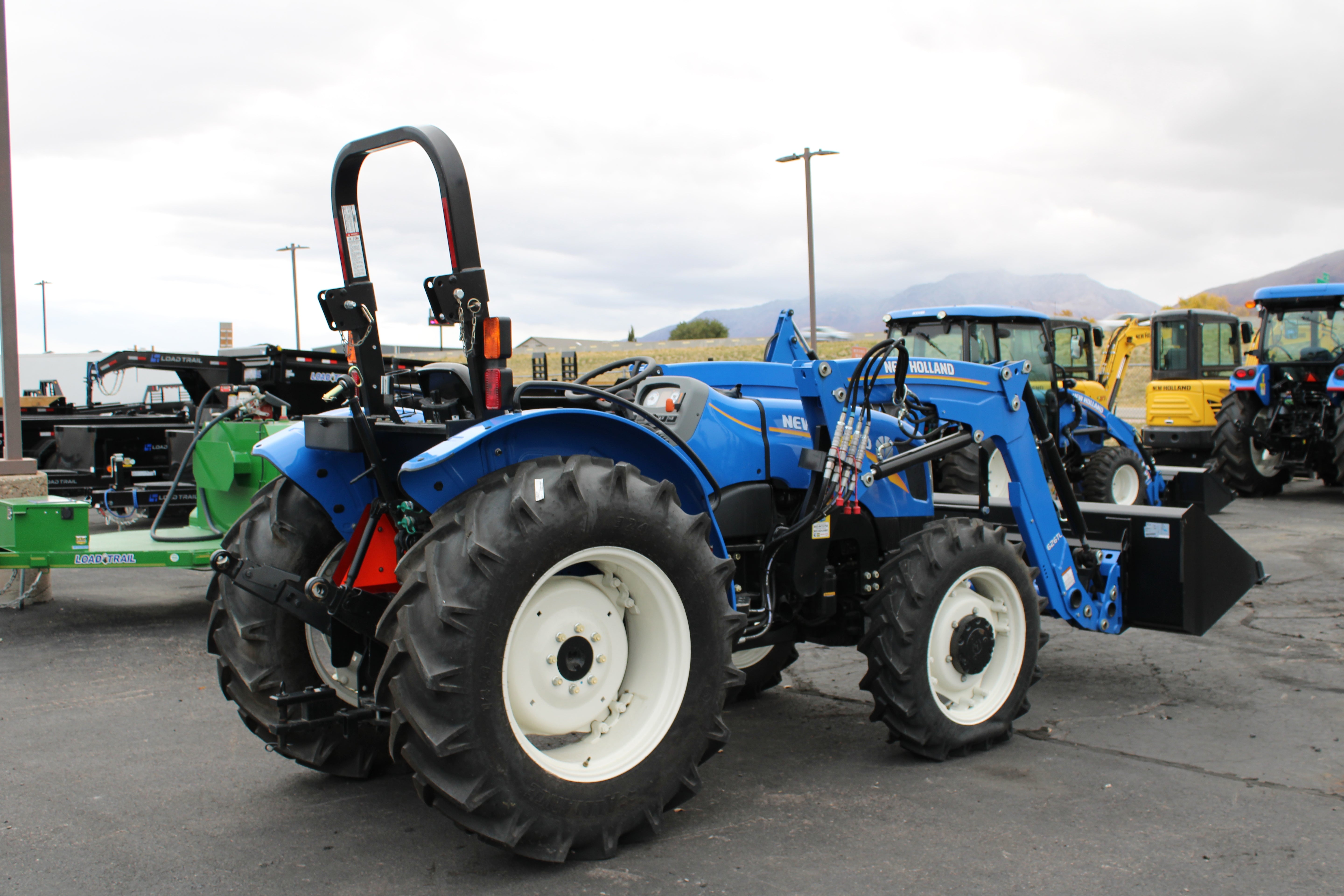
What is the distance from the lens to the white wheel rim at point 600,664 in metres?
3.32

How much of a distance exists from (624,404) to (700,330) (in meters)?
82.5

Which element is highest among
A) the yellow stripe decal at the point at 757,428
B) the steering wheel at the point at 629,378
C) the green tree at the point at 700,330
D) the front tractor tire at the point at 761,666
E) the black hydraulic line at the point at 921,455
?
the green tree at the point at 700,330

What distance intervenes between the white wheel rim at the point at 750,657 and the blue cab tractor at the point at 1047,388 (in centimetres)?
571

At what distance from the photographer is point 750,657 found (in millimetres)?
5215

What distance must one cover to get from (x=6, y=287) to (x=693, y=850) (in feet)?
25.3

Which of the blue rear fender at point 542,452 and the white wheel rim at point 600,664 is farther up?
the blue rear fender at point 542,452

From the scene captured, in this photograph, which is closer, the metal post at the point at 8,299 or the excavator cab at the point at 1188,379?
the metal post at the point at 8,299

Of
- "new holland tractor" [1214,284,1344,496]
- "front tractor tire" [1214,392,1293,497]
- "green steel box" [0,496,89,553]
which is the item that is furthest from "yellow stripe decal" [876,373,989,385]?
"new holland tractor" [1214,284,1344,496]

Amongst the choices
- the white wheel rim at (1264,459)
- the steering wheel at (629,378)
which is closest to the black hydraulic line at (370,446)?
the steering wheel at (629,378)

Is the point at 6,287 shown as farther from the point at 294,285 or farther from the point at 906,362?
the point at 294,285

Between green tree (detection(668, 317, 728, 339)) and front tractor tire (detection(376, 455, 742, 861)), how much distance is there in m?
75.8

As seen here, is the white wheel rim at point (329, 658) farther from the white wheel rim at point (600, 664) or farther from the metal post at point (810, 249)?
the metal post at point (810, 249)

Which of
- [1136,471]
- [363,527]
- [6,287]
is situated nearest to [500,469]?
[363,527]

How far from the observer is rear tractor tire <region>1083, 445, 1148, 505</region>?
1098cm
